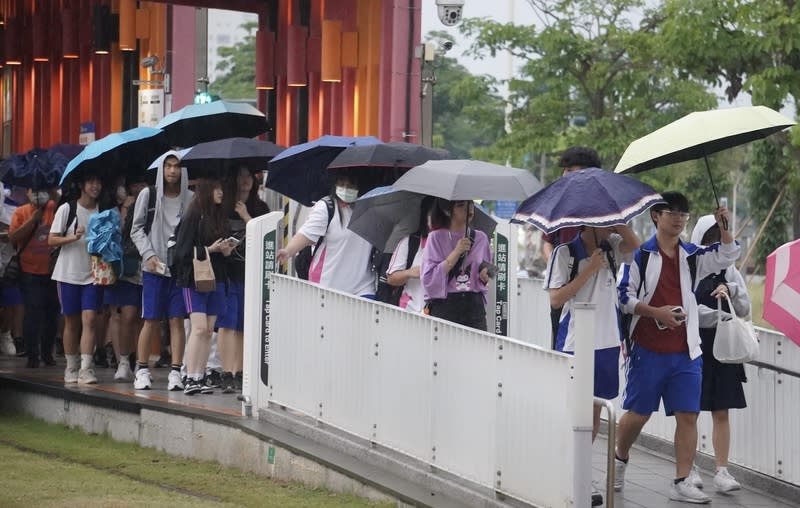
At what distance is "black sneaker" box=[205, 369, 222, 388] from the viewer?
12.6m

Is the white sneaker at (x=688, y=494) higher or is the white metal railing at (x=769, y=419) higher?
the white metal railing at (x=769, y=419)

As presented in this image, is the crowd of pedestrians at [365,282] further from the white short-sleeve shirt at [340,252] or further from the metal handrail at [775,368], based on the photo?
the metal handrail at [775,368]

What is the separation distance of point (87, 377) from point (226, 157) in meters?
2.41

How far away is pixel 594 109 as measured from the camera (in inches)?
1371

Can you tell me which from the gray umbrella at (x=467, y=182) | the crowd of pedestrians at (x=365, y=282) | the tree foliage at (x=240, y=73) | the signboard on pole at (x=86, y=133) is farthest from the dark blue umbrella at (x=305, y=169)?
the tree foliage at (x=240, y=73)

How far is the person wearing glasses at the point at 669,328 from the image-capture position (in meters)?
8.55

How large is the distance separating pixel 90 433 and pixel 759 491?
548cm

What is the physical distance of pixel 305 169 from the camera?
1185cm

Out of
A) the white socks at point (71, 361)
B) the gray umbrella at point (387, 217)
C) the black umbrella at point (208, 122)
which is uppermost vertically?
the black umbrella at point (208, 122)

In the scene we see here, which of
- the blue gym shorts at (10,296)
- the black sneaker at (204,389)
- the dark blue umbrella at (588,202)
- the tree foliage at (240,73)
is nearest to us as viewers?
the dark blue umbrella at (588,202)

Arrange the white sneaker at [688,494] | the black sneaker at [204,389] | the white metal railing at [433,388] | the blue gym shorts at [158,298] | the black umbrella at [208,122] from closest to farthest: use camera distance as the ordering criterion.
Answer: the white metal railing at [433,388] < the white sneaker at [688,494] < the black sneaker at [204,389] < the blue gym shorts at [158,298] < the black umbrella at [208,122]

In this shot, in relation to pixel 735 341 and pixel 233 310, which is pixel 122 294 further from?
pixel 735 341

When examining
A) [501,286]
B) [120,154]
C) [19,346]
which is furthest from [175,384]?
[19,346]

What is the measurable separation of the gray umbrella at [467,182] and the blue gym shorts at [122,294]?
4.79 m
